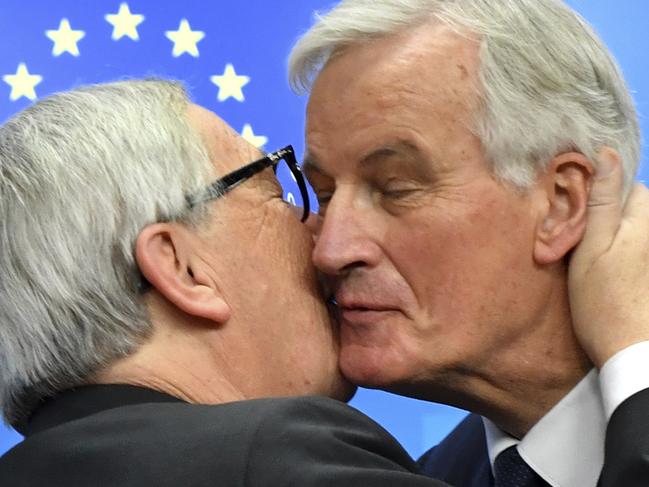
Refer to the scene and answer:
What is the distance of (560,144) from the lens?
1466 millimetres

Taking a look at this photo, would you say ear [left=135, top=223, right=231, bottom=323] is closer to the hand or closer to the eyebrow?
the eyebrow

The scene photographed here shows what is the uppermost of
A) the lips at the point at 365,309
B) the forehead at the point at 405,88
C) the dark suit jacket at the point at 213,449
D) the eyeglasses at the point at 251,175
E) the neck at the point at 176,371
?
the forehead at the point at 405,88

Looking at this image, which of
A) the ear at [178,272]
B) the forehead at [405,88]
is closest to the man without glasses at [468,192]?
the forehead at [405,88]

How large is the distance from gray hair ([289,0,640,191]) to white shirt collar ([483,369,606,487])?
0.91 ft

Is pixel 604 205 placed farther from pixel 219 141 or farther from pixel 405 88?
pixel 219 141

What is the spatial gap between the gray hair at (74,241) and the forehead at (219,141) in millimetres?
83

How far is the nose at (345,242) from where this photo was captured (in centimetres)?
145

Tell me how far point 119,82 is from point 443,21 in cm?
41

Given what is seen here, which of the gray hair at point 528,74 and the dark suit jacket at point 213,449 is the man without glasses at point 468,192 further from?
the dark suit jacket at point 213,449

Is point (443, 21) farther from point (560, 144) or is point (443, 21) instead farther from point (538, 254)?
point (538, 254)

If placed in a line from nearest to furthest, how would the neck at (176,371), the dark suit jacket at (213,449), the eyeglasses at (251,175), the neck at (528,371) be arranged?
the dark suit jacket at (213,449), the neck at (176,371), the eyeglasses at (251,175), the neck at (528,371)

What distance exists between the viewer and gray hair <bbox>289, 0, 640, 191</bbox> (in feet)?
4.75

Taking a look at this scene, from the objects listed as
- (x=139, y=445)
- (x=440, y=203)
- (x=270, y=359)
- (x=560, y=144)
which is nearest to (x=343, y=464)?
(x=139, y=445)

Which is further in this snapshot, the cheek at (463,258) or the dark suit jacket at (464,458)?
the dark suit jacket at (464,458)
